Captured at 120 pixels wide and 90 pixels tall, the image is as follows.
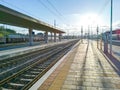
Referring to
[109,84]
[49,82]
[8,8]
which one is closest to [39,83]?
[49,82]

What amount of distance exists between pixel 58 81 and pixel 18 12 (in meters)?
17.5

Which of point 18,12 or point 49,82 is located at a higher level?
point 18,12

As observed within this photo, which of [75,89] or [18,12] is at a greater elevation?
[18,12]

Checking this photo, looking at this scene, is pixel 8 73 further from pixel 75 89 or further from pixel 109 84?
pixel 109 84

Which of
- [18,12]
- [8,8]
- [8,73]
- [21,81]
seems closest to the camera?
[21,81]

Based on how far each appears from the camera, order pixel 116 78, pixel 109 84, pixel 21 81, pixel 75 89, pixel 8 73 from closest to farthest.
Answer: pixel 75 89
pixel 109 84
pixel 116 78
pixel 21 81
pixel 8 73

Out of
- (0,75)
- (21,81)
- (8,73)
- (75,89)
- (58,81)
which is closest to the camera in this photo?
(75,89)

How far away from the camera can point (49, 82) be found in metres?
6.27

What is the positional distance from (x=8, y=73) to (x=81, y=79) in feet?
15.5

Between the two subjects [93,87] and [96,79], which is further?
[96,79]

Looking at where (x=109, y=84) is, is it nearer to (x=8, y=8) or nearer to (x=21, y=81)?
(x=21, y=81)

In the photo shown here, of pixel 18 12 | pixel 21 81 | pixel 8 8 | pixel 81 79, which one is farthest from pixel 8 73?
pixel 18 12

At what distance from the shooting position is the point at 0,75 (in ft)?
29.0

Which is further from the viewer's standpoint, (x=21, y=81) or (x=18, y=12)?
(x=18, y=12)
